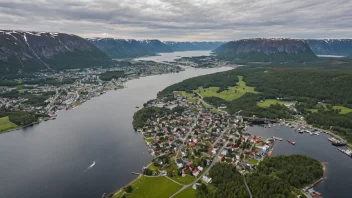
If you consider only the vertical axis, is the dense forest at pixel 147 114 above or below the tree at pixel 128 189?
above

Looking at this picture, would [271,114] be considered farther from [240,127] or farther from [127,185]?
[127,185]

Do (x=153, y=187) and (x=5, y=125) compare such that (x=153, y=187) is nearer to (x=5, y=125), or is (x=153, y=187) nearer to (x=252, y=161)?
(x=252, y=161)

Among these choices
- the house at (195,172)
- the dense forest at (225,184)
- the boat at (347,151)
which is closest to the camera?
the dense forest at (225,184)

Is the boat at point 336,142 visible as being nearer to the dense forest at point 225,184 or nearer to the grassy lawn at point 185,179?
the dense forest at point 225,184

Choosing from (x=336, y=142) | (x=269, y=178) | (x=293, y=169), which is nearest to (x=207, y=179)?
(x=269, y=178)

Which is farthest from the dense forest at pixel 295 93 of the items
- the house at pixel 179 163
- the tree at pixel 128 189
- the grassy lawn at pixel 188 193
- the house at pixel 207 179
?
the tree at pixel 128 189

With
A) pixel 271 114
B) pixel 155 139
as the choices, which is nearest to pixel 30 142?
pixel 155 139

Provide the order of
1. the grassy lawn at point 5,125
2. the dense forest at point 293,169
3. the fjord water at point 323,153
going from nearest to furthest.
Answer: the dense forest at point 293,169 < the fjord water at point 323,153 < the grassy lawn at point 5,125
